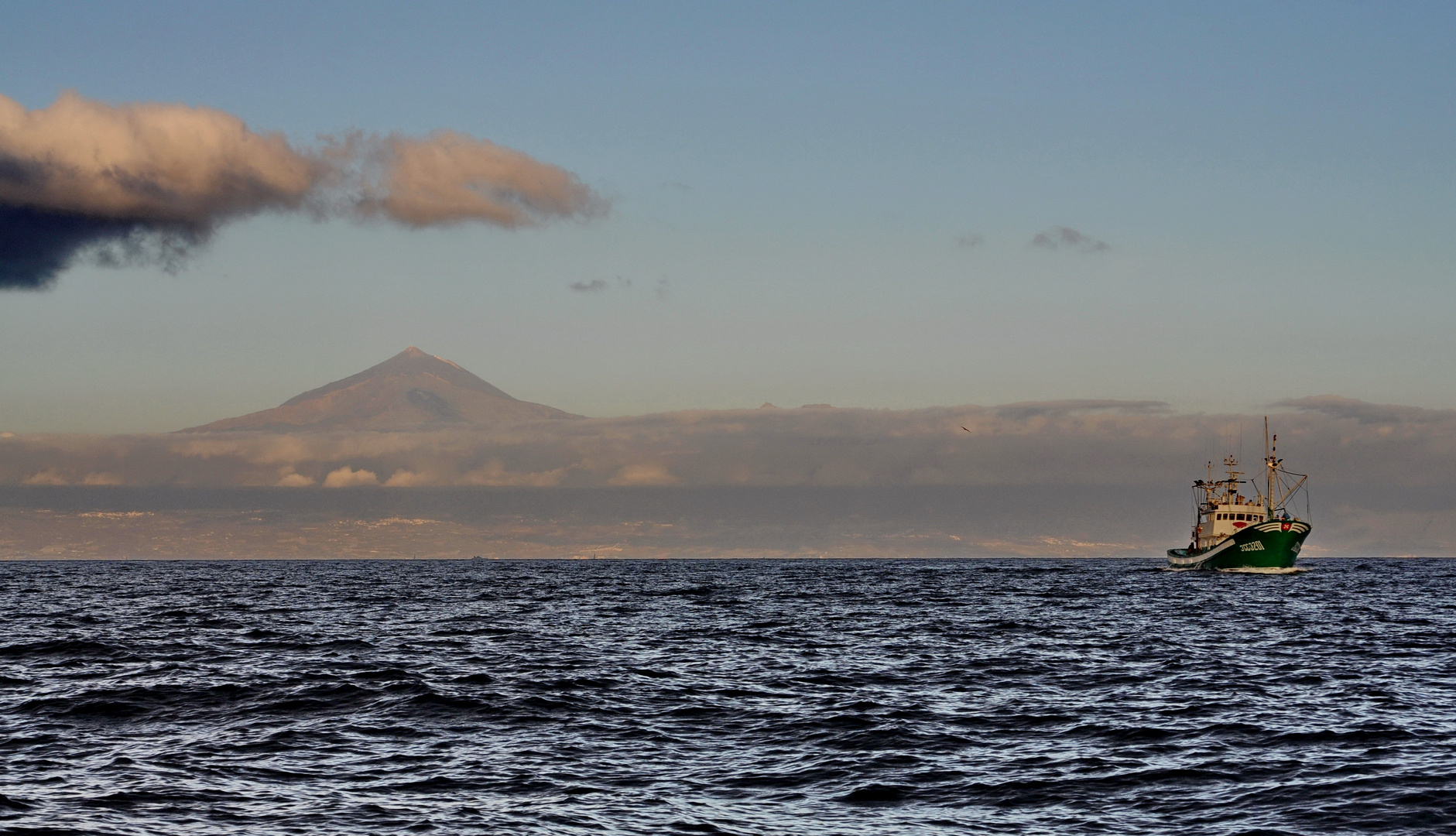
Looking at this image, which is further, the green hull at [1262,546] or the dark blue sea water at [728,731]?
the green hull at [1262,546]

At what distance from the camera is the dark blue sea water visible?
19500 mm

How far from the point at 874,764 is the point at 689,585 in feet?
356

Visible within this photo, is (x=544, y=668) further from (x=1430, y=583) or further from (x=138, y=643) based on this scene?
(x=1430, y=583)

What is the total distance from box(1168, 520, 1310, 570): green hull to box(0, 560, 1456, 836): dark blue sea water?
7974cm

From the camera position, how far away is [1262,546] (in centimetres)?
13525

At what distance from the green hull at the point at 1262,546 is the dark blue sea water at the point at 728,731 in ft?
262

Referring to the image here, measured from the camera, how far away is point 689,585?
13112 cm

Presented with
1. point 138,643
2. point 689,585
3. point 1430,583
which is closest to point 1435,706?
point 138,643

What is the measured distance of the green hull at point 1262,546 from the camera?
13362cm

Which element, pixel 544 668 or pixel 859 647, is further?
pixel 859 647

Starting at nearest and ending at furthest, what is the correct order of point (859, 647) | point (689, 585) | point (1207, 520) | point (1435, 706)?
point (1435, 706) < point (859, 647) < point (689, 585) < point (1207, 520)

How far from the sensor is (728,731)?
2719 centimetres

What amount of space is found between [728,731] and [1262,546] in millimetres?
123042

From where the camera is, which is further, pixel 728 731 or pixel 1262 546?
pixel 1262 546
